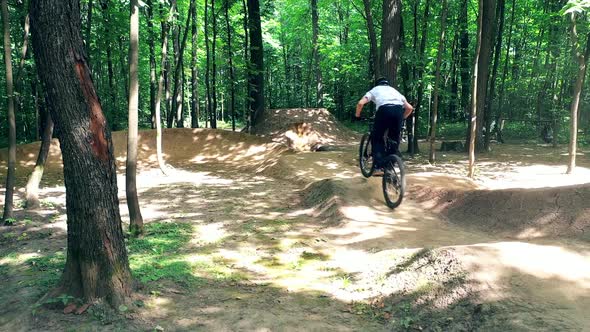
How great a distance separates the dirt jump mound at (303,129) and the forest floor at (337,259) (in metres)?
9.10

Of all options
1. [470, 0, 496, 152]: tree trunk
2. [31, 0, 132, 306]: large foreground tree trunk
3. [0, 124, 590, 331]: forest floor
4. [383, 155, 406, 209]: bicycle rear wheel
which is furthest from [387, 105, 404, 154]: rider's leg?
[470, 0, 496, 152]: tree trunk

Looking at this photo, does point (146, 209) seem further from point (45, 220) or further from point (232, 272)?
point (232, 272)

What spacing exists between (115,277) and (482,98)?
1373 centimetres

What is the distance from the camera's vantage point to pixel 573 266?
3.49m

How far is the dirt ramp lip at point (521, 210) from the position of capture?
526cm

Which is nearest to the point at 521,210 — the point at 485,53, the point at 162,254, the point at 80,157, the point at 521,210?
the point at 521,210

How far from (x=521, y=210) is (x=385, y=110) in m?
2.64

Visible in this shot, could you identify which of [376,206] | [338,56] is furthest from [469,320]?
[338,56]

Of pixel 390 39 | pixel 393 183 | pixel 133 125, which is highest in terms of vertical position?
pixel 390 39

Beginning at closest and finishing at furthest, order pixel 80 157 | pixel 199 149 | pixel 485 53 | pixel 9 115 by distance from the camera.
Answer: pixel 80 157
pixel 9 115
pixel 485 53
pixel 199 149

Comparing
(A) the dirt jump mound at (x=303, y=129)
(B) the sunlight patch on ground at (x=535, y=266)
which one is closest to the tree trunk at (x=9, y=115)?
(B) the sunlight patch on ground at (x=535, y=266)

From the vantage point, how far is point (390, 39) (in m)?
11.7

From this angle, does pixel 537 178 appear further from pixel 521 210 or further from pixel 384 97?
pixel 384 97

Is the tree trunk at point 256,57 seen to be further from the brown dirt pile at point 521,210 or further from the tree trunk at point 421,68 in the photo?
the brown dirt pile at point 521,210
